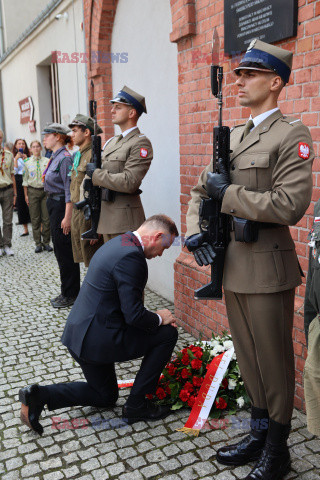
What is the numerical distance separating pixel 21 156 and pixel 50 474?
9.60 metres

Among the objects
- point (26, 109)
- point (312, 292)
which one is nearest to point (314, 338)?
point (312, 292)

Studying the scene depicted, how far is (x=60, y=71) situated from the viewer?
9.74 m

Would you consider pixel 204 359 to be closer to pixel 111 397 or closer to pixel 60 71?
pixel 111 397

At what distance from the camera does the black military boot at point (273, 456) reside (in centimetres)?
246

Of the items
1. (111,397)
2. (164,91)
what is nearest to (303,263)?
(111,397)

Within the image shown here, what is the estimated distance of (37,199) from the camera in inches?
335

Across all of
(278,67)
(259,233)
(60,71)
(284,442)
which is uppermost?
(60,71)

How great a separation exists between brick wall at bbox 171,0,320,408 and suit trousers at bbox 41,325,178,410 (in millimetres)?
897

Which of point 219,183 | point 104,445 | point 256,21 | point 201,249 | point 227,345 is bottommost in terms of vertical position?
point 104,445

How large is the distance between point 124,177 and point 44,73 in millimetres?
9748

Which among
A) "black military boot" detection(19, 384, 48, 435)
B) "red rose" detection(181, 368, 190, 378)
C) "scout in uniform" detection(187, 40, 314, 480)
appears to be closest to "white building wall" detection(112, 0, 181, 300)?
"red rose" detection(181, 368, 190, 378)

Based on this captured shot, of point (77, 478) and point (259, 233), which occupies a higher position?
point (259, 233)

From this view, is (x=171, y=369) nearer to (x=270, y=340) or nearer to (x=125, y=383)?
(x=125, y=383)

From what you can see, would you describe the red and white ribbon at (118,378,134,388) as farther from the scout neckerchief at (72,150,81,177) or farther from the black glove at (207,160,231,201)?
the scout neckerchief at (72,150,81,177)
